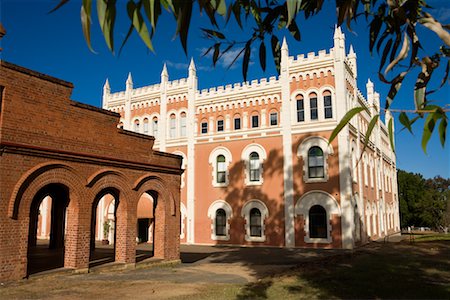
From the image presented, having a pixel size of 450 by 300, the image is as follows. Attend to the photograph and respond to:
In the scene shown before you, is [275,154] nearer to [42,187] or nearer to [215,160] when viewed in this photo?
[215,160]

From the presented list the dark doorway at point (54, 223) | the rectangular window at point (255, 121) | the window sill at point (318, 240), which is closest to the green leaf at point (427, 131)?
the dark doorway at point (54, 223)

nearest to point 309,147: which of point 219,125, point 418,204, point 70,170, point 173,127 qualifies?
point 219,125

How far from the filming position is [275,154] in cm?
2922

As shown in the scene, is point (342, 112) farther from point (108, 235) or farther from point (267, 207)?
point (108, 235)

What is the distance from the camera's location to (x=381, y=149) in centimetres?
4075

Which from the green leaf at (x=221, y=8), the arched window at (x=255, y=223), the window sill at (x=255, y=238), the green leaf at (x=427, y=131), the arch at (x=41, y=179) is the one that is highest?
the green leaf at (x=221, y=8)

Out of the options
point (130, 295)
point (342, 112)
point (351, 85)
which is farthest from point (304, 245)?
point (130, 295)

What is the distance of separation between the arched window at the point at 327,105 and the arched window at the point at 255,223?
28.4 feet

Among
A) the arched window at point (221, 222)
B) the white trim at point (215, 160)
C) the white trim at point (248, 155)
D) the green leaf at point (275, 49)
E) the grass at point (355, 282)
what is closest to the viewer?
the green leaf at point (275, 49)

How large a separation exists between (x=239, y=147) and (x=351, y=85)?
9740mm

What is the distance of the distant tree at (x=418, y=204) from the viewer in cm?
5572

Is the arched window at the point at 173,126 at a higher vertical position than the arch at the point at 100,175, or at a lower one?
higher

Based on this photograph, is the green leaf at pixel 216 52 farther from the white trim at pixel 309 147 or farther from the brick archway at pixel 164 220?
the white trim at pixel 309 147

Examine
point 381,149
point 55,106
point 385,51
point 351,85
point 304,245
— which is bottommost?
point 304,245
